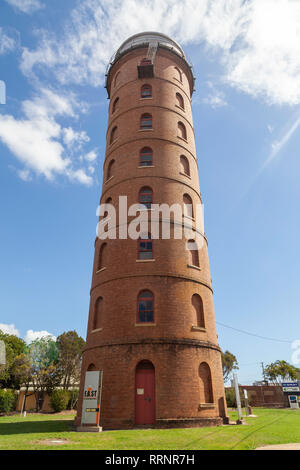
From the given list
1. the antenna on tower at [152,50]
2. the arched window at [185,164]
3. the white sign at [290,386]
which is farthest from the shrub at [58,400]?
the antenna on tower at [152,50]

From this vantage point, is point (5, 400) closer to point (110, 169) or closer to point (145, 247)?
point (145, 247)

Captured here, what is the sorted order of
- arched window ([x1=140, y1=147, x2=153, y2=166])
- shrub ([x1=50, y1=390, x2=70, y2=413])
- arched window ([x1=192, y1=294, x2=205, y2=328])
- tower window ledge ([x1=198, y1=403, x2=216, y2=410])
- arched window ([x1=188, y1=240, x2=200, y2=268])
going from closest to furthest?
1. tower window ledge ([x1=198, y1=403, x2=216, y2=410])
2. arched window ([x1=192, y1=294, x2=205, y2=328])
3. arched window ([x1=188, y1=240, x2=200, y2=268])
4. arched window ([x1=140, y1=147, x2=153, y2=166])
5. shrub ([x1=50, y1=390, x2=70, y2=413])

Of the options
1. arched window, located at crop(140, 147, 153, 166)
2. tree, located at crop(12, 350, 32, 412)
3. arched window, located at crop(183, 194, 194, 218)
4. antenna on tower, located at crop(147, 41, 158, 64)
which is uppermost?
antenna on tower, located at crop(147, 41, 158, 64)

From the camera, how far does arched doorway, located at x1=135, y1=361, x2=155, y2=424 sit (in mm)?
13836

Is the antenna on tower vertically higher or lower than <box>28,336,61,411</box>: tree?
higher

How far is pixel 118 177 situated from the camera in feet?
67.0

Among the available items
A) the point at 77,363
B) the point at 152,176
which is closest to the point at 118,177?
the point at 152,176

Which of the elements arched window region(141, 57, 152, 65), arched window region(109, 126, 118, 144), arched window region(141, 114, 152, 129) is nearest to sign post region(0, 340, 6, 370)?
arched window region(109, 126, 118, 144)

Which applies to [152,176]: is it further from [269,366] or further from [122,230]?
[269,366]

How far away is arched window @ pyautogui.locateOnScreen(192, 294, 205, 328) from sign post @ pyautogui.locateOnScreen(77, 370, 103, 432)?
5.89m

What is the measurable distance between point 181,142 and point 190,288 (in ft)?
34.2

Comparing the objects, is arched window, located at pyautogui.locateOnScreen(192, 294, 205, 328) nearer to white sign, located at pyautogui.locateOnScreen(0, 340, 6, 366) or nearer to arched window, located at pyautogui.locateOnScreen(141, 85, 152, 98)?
arched window, located at pyautogui.locateOnScreen(141, 85, 152, 98)

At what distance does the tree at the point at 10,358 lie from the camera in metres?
36.0

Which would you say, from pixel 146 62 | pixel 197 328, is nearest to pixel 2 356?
pixel 197 328
